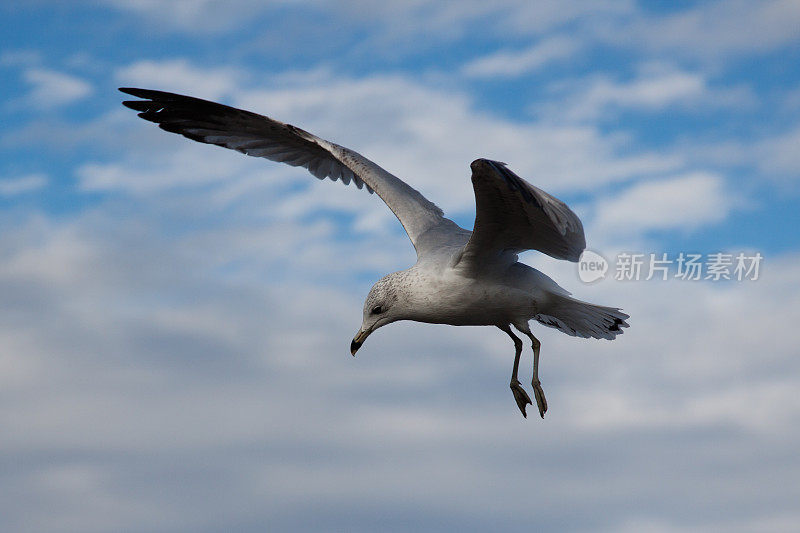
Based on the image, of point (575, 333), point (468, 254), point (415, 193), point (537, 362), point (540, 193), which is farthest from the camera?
point (415, 193)

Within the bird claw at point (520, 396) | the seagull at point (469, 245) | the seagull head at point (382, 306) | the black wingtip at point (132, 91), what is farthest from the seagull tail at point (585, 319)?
the black wingtip at point (132, 91)

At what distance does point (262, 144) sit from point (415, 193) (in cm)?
220

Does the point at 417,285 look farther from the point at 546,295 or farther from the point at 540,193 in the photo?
the point at 540,193

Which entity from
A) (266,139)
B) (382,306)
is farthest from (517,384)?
(266,139)

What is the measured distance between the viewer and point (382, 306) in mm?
11289

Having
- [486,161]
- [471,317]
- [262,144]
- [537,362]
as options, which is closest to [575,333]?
[537,362]

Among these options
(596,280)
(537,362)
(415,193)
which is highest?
(415,193)

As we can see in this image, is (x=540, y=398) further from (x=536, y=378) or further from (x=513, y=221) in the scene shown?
(x=513, y=221)

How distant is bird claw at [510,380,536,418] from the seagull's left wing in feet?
5.42

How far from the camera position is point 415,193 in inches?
539

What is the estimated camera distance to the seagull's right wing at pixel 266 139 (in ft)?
44.1

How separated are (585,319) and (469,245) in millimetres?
2263

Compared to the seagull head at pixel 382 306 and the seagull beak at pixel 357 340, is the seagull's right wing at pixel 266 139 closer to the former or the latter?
the seagull head at pixel 382 306

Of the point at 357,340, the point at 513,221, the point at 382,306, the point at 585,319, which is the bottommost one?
the point at 357,340
